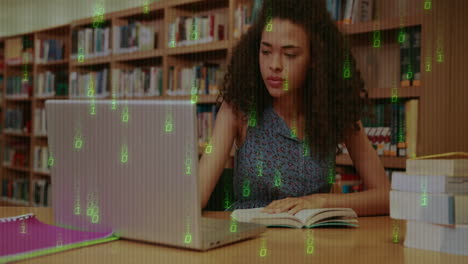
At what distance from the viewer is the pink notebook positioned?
809mm

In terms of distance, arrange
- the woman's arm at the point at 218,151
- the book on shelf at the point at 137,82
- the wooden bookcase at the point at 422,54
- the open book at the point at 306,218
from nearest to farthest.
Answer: the open book at the point at 306,218, the woman's arm at the point at 218,151, the wooden bookcase at the point at 422,54, the book on shelf at the point at 137,82

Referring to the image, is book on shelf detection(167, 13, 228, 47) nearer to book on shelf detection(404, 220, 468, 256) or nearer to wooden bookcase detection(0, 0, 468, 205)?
wooden bookcase detection(0, 0, 468, 205)

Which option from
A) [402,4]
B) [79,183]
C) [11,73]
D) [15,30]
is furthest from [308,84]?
[15,30]

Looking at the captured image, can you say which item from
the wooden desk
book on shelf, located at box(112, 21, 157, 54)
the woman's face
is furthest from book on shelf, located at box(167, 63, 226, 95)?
the wooden desk

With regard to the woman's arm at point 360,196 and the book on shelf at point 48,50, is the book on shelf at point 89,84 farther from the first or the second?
the woman's arm at point 360,196

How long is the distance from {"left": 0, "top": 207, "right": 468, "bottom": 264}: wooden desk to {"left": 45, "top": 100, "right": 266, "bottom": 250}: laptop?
2 centimetres

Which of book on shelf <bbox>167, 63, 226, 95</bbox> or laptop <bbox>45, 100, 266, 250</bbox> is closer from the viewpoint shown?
laptop <bbox>45, 100, 266, 250</bbox>

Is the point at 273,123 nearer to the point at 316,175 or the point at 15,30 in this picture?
the point at 316,175

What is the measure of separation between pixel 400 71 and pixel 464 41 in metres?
0.34

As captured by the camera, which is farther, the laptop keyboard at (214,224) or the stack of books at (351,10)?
the stack of books at (351,10)

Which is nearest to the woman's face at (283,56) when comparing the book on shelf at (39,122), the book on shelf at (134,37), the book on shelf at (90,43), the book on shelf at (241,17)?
the book on shelf at (241,17)

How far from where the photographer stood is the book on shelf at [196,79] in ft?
11.9

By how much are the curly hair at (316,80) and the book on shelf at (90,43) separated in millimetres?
3116

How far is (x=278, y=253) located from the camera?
2.75 ft
